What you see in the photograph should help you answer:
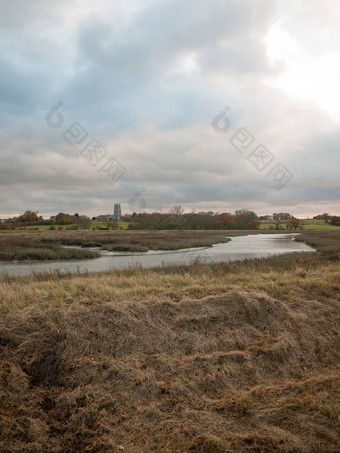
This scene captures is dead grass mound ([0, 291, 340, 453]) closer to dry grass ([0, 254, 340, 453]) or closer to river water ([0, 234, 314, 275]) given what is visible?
dry grass ([0, 254, 340, 453])

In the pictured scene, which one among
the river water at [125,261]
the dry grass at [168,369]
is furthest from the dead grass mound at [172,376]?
the river water at [125,261]

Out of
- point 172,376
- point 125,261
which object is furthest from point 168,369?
point 125,261

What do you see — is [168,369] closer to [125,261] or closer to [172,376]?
[172,376]

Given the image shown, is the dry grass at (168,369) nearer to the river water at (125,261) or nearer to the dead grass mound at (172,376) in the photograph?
the dead grass mound at (172,376)

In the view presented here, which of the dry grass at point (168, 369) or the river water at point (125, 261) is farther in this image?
the river water at point (125, 261)

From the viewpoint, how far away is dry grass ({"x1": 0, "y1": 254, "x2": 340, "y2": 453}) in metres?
4.42

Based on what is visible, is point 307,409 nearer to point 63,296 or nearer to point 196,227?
point 63,296

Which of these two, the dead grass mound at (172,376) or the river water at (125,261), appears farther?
the river water at (125,261)

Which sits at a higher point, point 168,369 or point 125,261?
point 168,369

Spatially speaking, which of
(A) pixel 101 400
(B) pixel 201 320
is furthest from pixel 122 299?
(A) pixel 101 400

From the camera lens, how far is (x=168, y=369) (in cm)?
587

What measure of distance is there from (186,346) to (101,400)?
2110mm

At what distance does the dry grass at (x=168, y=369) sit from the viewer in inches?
174

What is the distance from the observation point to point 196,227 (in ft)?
366
